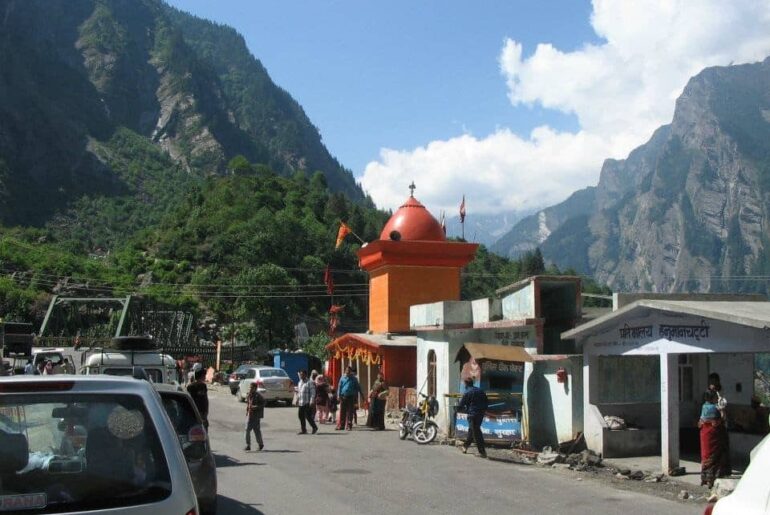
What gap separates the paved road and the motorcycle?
0.37 m

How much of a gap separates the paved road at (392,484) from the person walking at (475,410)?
16.4 inches

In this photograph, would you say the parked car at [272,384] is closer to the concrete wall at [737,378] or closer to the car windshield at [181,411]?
the concrete wall at [737,378]

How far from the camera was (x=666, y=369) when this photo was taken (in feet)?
45.5

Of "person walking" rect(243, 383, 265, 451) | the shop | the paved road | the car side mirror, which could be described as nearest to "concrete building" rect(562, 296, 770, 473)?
the shop

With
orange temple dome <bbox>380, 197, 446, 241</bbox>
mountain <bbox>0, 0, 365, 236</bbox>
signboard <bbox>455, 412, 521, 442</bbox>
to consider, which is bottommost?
signboard <bbox>455, 412, 521, 442</bbox>

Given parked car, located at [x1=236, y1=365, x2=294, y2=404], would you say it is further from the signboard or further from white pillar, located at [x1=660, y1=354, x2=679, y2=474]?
white pillar, located at [x1=660, y1=354, x2=679, y2=474]

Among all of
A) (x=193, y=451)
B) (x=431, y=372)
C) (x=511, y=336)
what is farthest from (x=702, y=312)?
(x=431, y=372)

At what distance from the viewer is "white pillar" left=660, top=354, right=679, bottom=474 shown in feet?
44.7

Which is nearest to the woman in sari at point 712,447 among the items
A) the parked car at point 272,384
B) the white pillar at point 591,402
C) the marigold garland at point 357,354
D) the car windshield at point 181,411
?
the white pillar at point 591,402

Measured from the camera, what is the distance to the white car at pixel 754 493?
415 cm

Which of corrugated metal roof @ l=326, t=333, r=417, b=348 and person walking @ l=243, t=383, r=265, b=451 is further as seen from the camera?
corrugated metal roof @ l=326, t=333, r=417, b=348

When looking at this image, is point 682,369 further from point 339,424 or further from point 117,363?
point 117,363

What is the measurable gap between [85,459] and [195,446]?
310 centimetres

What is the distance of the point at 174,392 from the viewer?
28.6ft
